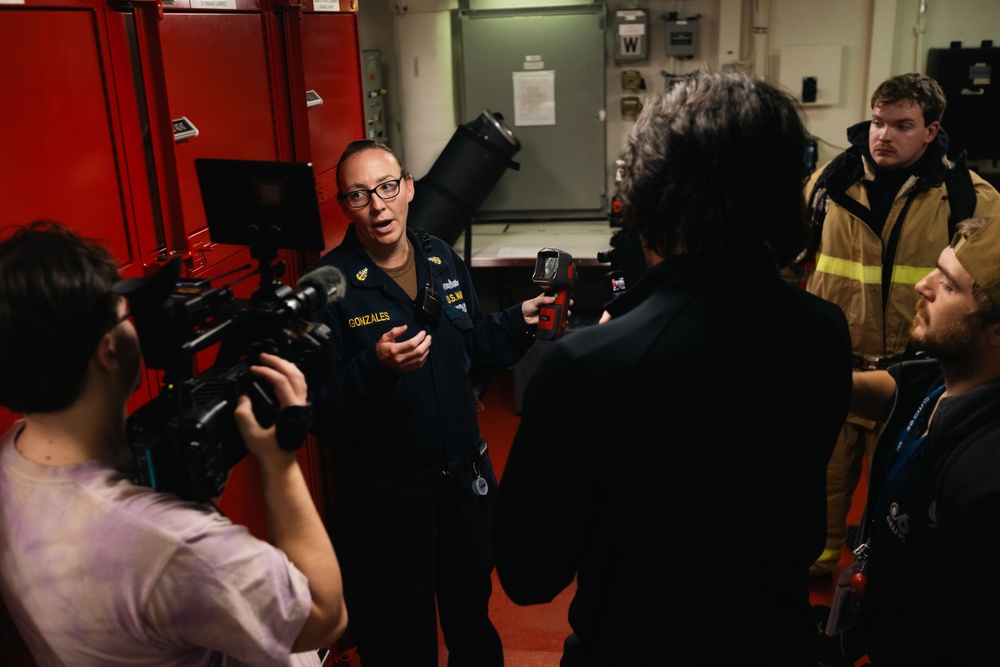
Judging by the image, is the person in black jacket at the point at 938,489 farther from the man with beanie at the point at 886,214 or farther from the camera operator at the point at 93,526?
the man with beanie at the point at 886,214

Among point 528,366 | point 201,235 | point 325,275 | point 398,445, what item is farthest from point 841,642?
point 528,366

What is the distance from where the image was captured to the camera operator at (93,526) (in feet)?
3.63

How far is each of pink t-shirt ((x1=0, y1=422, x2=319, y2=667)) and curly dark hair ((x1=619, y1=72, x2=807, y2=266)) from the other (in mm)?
705

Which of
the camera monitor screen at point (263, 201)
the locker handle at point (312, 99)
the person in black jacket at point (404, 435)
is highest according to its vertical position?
the locker handle at point (312, 99)

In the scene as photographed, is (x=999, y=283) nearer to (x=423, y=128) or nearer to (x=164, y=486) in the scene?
(x=164, y=486)

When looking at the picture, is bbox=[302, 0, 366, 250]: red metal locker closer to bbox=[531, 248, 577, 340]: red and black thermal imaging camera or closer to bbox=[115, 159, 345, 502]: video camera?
bbox=[531, 248, 577, 340]: red and black thermal imaging camera

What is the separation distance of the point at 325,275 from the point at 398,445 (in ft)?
2.75

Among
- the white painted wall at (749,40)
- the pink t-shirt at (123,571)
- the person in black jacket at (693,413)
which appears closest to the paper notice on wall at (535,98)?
the white painted wall at (749,40)

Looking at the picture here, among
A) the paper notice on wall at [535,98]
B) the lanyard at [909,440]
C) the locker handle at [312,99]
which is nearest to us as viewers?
the lanyard at [909,440]

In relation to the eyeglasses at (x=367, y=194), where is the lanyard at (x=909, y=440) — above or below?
below

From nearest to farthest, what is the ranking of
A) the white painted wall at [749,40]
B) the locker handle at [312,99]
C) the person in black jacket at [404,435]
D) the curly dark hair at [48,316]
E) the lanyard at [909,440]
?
the curly dark hair at [48,316]
the lanyard at [909,440]
the person in black jacket at [404,435]
the locker handle at [312,99]
the white painted wall at [749,40]

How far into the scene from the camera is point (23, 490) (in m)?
1.13

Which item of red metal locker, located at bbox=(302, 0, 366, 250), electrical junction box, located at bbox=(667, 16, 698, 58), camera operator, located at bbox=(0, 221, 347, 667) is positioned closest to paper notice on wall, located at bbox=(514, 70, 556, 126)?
electrical junction box, located at bbox=(667, 16, 698, 58)

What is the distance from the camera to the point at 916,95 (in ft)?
9.55
